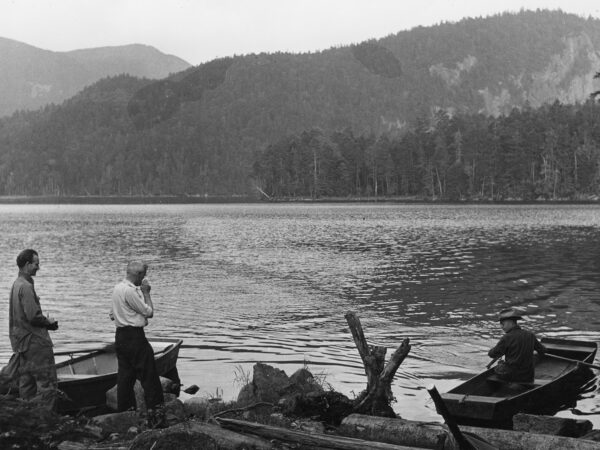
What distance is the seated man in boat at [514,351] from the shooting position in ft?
46.3

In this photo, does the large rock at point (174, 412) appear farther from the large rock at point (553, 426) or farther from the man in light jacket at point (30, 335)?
the large rock at point (553, 426)

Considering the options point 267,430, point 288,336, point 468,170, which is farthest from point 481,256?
point 468,170

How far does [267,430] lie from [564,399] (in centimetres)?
784

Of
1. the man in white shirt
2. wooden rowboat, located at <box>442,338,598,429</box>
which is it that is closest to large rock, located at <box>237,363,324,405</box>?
the man in white shirt

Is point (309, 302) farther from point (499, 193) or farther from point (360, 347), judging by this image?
point (499, 193)

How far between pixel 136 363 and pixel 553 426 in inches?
271

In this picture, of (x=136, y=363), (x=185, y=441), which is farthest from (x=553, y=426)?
(x=136, y=363)

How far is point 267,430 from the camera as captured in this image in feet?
32.4

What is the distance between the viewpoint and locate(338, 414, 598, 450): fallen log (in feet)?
30.7

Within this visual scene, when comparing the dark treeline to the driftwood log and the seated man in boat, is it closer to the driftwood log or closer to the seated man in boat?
the seated man in boat

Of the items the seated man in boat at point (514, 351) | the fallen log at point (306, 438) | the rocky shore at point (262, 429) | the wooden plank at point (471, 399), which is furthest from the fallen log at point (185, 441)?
the seated man in boat at point (514, 351)

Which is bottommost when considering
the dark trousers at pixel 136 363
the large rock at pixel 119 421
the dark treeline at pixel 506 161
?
the large rock at pixel 119 421

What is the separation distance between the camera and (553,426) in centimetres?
1138

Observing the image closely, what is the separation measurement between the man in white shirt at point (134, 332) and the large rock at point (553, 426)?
6092 millimetres
